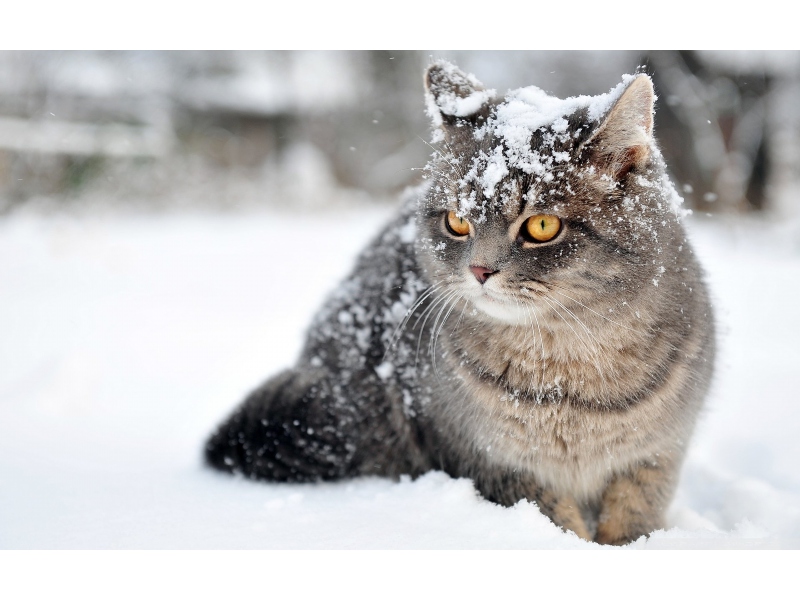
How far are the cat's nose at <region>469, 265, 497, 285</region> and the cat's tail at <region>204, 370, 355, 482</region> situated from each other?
74 centimetres

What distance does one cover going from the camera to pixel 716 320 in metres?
1.95

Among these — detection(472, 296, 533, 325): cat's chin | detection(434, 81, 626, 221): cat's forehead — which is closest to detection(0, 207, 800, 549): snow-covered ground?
detection(472, 296, 533, 325): cat's chin

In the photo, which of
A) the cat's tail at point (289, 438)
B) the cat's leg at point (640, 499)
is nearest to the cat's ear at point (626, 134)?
the cat's leg at point (640, 499)

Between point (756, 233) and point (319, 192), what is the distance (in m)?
4.95

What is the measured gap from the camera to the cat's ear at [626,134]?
1.42 m

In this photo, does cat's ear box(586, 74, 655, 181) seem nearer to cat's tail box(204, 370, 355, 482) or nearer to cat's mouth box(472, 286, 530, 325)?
cat's mouth box(472, 286, 530, 325)

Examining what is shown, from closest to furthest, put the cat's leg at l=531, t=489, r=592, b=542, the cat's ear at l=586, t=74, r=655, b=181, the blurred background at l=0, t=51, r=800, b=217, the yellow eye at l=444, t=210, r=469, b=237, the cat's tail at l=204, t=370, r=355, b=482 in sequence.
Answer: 1. the cat's ear at l=586, t=74, r=655, b=181
2. the yellow eye at l=444, t=210, r=469, b=237
3. the cat's leg at l=531, t=489, r=592, b=542
4. the cat's tail at l=204, t=370, r=355, b=482
5. the blurred background at l=0, t=51, r=800, b=217

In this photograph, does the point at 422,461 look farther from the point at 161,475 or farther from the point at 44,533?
the point at 44,533

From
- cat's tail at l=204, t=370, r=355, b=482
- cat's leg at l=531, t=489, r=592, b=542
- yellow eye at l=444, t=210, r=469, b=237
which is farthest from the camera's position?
cat's tail at l=204, t=370, r=355, b=482

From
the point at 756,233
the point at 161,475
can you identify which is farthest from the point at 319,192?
the point at 161,475

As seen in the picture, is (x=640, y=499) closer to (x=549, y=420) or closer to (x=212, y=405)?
(x=549, y=420)

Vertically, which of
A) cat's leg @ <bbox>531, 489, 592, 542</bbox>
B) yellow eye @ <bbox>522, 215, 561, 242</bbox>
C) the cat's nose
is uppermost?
yellow eye @ <bbox>522, 215, 561, 242</bbox>

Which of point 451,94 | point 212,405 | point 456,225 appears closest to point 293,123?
point 212,405

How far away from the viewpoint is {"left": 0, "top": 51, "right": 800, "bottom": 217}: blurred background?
4.52 m
